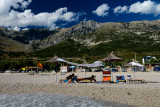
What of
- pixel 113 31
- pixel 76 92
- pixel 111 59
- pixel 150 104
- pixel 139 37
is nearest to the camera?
pixel 150 104

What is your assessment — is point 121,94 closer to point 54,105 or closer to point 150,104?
point 150,104

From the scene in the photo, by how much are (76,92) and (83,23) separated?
190 meters

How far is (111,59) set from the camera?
15391mm

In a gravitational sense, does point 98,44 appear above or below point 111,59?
above

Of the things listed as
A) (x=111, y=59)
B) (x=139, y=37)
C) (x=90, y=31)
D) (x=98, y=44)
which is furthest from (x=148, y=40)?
(x=111, y=59)

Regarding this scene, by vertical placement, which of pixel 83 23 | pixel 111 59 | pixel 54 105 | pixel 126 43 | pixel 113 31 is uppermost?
pixel 83 23

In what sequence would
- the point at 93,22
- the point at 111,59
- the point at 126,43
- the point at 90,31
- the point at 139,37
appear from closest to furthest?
the point at 111,59 → the point at 126,43 → the point at 139,37 → the point at 90,31 → the point at 93,22

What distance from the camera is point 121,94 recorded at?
9.95 m

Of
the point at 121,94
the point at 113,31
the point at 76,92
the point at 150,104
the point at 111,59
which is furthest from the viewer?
the point at 113,31

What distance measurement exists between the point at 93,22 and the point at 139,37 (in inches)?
2920

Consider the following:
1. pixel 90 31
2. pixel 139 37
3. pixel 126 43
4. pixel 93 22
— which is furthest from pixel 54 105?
pixel 93 22

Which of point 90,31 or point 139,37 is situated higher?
point 90,31

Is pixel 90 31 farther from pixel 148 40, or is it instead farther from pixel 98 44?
pixel 148 40

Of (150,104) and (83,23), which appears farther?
(83,23)
